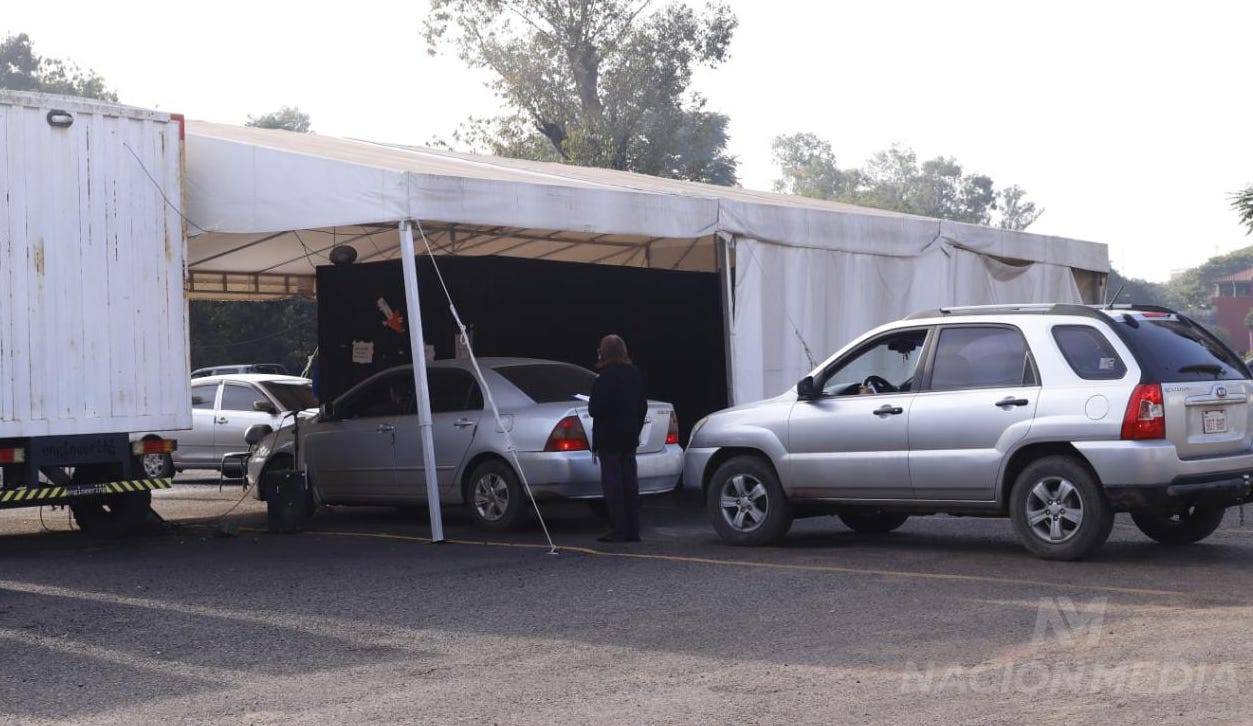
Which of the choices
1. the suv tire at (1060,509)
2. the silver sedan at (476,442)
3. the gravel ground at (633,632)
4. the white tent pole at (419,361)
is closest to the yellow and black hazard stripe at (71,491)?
the gravel ground at (633,632)

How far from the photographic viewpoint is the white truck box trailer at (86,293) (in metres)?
11.4

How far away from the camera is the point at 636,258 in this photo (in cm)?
1884

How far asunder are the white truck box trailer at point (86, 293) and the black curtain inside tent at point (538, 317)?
4373mm

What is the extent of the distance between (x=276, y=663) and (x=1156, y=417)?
5.57 meters

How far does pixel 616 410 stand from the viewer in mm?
11914

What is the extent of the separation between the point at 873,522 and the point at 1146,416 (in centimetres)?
330

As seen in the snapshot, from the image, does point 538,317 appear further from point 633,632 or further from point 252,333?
point 252,333

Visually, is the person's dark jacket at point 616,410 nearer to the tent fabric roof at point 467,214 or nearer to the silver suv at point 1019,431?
the silver suv at point 1019,431

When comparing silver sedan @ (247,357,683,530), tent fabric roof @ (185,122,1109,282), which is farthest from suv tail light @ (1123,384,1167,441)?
tent fabric roof @ (185,122,1109,282)

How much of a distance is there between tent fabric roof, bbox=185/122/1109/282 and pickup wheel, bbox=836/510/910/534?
3.14 m

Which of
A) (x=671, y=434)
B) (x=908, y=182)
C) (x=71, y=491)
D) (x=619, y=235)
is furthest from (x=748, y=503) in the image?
(x=908, y=182)

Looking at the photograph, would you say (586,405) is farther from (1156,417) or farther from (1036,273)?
(1036,273)

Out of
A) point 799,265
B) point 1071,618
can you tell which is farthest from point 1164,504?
point 799,265

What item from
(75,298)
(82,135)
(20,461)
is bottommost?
(20,461)
